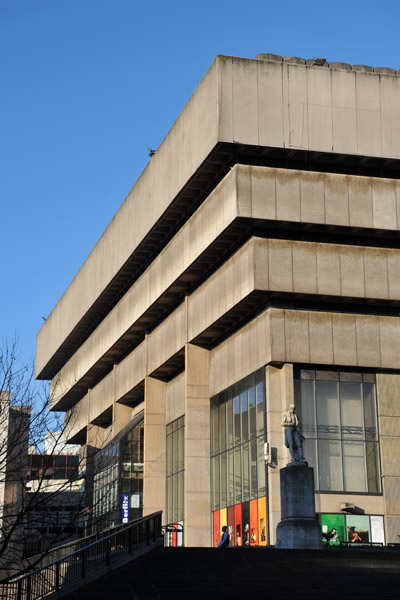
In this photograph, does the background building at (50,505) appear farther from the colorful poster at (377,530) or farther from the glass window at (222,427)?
the colorful poster at (377,530)

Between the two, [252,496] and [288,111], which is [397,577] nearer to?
[252,496]

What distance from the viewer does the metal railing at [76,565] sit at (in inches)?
896

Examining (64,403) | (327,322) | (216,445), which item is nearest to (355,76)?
(327,322)

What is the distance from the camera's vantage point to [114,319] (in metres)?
67.8

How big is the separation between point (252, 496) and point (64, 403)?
153 feet

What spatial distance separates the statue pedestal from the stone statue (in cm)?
54

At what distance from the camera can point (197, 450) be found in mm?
51375

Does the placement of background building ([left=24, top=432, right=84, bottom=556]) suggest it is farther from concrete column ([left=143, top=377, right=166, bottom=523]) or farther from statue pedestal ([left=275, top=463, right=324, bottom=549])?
concrete column ([left=143, top=377, right=166, bottom=523])

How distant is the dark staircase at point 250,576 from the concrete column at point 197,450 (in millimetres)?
23427

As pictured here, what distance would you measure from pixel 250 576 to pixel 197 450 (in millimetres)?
27894

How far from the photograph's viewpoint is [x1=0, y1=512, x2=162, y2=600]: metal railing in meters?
22.8

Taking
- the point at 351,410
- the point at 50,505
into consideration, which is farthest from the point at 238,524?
the point at 50,505

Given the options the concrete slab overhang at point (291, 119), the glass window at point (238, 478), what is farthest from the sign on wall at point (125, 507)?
the concrete slab overhang at point (291, 119)

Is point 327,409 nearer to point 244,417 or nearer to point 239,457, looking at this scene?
point 244,417
